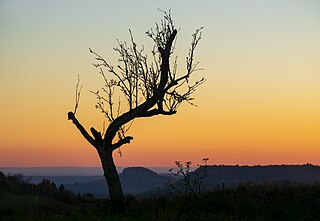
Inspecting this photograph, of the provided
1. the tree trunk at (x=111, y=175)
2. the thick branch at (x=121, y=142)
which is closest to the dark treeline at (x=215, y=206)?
the tree trunk at (x=111, y=175)

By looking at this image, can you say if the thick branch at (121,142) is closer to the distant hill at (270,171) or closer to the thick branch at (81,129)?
the thick branch at (81,129)

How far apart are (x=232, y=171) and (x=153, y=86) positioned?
1245 inches

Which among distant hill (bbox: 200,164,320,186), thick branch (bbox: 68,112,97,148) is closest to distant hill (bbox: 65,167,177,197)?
distant hill (bbox: 200,164,320,186)

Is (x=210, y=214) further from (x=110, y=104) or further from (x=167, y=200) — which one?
(x=110, y=104)

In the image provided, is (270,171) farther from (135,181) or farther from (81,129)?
(81,129)

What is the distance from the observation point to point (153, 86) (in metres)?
18.4

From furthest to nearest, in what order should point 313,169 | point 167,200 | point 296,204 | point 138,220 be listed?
point 313,169 → point 167,200 → point 296,204 → point 138,220

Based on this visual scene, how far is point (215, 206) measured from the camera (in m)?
17.2

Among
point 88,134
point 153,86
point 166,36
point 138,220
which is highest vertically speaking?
→ point 166,36

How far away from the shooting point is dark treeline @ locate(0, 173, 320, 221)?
1514cm

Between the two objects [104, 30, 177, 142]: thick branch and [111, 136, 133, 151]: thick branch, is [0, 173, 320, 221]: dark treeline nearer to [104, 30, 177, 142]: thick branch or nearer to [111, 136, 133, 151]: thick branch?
[111, 136, 133, 151]: thick branch

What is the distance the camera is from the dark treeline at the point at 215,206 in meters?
15.1

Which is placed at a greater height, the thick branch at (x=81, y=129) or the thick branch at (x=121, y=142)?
the thick branch at (x=81, y=129)

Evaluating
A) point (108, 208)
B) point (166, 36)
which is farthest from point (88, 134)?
point (166, 36)
